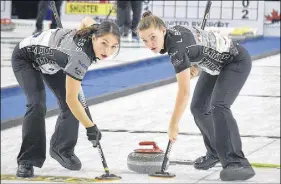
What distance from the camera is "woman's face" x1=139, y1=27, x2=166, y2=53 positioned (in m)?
7.58

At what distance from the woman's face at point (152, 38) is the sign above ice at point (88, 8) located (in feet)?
57.3

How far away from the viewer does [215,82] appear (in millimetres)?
9219

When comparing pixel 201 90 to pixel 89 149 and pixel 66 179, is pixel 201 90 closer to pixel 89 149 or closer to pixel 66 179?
pixel 66 179

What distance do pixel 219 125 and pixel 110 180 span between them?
1486mm

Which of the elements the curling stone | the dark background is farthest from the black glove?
the dark background

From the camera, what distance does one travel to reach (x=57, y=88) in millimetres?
8914

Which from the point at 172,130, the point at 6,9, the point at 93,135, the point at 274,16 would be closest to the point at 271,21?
the point at 274,16

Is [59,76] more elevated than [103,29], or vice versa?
[103,29]

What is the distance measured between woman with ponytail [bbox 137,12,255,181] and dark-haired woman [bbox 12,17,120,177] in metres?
0.71

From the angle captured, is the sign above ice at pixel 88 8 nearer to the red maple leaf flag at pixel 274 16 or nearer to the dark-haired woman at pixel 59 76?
the red maple leaf flag at pixel 274 16

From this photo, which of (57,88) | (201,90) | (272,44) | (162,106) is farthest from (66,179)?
(272,44)

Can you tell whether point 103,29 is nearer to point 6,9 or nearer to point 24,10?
point 6,9

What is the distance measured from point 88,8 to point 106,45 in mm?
18062

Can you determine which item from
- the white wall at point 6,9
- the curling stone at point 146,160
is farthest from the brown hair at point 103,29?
→ the white wall at point 6,9
